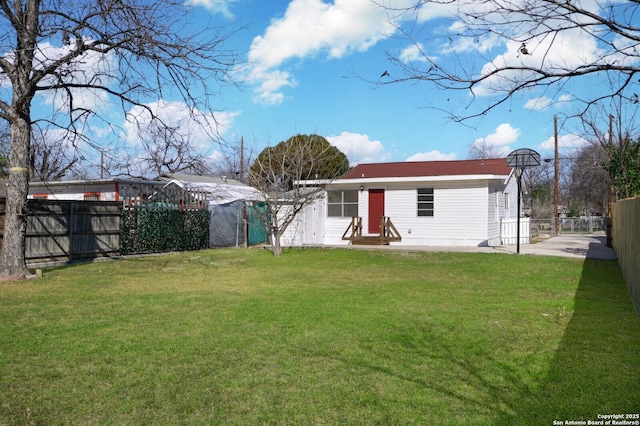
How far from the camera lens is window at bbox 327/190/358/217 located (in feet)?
70.0

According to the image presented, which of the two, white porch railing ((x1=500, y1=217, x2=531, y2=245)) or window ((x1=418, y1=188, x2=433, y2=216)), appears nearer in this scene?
window ((x1=418, y1=188, x2=433, y2=216))

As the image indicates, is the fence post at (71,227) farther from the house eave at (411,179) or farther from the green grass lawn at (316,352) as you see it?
the house eave at (411,179)

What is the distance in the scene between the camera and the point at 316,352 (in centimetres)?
500

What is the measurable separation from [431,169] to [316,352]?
1688cm

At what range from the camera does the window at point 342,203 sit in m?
21.3

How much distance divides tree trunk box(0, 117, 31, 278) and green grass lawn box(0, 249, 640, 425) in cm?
89

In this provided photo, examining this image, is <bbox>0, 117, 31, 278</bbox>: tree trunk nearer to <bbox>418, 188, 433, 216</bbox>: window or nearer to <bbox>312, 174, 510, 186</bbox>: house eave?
<bbox>312, 174, 510, 186</bbox>: house eave

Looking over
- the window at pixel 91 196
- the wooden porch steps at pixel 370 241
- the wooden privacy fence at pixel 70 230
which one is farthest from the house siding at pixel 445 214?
the window at pixel 91 196

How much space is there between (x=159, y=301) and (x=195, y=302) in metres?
0.60

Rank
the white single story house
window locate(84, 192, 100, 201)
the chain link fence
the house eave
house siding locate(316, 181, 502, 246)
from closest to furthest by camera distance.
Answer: the house eave, house siding locate(316, 181, 502, 246), the white single story house, window locate(84, 192, 100, 201), the chain link fence

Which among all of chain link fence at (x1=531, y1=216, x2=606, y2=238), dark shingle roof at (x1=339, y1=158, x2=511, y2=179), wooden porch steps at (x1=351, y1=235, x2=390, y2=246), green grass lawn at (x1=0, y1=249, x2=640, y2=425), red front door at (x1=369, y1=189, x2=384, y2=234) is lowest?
green grass lawn at (x1=0, y1=249, x2=640, y2=425)

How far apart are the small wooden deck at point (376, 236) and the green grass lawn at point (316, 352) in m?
10.2

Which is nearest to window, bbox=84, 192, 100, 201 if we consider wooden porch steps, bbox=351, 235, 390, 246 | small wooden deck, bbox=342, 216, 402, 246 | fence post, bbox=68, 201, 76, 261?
fence post, bbox=68, 201, 76, 261

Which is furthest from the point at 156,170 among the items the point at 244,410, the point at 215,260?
the point at 244,410
